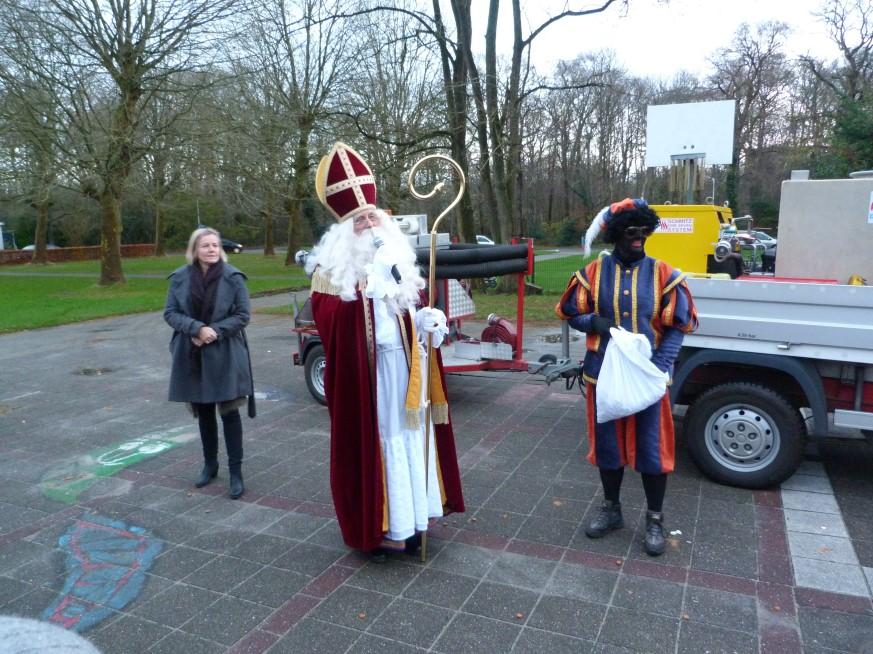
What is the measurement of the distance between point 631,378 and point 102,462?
14.0 feet

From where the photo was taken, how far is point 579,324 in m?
3.80

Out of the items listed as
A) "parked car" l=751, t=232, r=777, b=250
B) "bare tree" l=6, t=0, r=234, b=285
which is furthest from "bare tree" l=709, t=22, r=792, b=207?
"bare tree" l=6, t=0, r=234, b=285

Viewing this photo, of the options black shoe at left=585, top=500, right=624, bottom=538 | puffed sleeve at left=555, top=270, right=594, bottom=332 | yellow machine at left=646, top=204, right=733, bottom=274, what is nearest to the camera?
puffed sleeve at left=555, top=270, right=594, bottom=332

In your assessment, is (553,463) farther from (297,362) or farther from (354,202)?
(297,362)

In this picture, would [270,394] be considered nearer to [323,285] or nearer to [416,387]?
[323,285]

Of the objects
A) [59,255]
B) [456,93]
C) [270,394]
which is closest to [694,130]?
[270,394]

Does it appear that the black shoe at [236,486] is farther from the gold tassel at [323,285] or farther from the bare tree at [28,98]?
the bare tree at [28,98]

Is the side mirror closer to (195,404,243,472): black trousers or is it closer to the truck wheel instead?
(195,404,243,472): black trousers

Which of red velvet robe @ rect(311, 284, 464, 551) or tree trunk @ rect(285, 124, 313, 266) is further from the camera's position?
tree trunk @ rect(285, 124, 313, 266)

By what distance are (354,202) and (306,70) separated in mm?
21313

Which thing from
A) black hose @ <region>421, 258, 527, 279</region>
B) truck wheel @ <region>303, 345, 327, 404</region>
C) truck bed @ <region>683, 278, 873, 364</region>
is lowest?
truck wheel @ <region>303, 345, 327, 404</region>

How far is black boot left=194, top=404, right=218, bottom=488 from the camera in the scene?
477 centimetres

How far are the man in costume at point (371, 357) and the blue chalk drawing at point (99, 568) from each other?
118cm

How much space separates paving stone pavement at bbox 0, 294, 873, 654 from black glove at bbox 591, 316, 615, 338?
1.21 meters
